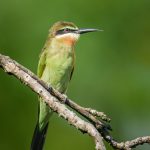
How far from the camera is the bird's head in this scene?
4484mm

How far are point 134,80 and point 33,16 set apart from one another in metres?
0.85

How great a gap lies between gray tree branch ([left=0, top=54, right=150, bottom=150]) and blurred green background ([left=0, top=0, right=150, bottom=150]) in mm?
1164

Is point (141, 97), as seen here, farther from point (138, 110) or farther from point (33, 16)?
point (33, 16)

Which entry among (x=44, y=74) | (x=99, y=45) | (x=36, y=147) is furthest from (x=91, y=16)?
(x=36, y=147)

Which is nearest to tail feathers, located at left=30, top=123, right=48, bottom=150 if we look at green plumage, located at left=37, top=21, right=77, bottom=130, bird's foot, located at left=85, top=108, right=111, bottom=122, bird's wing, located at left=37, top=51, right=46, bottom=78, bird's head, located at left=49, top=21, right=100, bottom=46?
green plumage, located at left=37, top=21, right=77, bottom=130

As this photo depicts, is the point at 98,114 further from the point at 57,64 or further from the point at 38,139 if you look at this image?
the point at 57,64

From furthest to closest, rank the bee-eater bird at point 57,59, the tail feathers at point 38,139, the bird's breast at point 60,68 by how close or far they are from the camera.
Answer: the bird's breast at point 60,68 < the bee-eater bird at point 57,59 < the tail feathers at point 38,139

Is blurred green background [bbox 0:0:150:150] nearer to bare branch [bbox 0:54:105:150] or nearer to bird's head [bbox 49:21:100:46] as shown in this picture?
bird's head [bbox 49:21:100:46]

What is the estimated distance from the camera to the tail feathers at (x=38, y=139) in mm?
3697

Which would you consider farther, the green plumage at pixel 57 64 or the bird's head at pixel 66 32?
the bird's head at pixel 66 32

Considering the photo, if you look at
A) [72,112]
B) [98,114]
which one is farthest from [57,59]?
[72,112]

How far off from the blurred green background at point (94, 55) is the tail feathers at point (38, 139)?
132mm

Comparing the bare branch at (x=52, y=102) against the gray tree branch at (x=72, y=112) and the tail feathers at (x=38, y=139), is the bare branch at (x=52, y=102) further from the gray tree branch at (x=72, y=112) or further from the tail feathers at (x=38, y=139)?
the tail feathers at (x=38, y=139)

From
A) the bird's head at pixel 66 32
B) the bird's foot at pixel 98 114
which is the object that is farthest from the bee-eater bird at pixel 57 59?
the bird's foot at pixel 98 114
